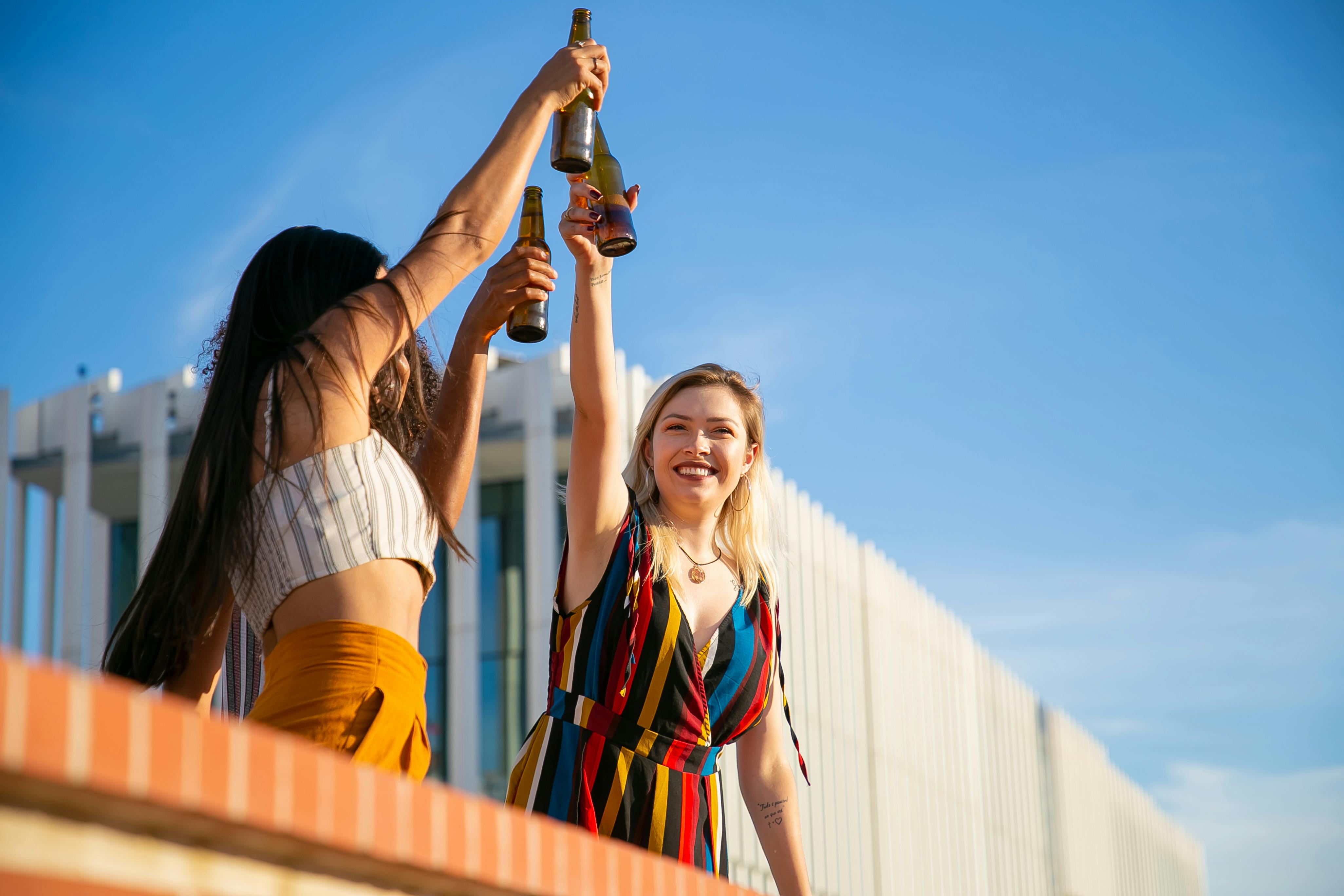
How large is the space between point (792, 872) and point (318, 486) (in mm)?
1675

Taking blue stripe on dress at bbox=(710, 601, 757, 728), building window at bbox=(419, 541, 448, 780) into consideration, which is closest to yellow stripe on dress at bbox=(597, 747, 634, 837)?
blue stripe on dress at bbox=(710, 601, 757, 728)

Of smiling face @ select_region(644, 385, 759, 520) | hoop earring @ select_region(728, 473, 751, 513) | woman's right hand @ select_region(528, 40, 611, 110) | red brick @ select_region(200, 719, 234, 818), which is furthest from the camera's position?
hoop earring @ select_region(728, 473, 751, 513)

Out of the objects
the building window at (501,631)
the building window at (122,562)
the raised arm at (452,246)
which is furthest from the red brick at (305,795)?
the building window at (122,562)

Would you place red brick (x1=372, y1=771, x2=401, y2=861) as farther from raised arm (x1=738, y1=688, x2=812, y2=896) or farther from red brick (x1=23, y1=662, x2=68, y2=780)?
raised arm (x1=738, y1=688, x2=812, y2=896)

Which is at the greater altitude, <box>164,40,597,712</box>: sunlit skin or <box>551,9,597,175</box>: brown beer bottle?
<box>551,9,597,175</box>: brown beer bottle

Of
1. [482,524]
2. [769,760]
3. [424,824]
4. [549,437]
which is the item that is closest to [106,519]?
[482,524]

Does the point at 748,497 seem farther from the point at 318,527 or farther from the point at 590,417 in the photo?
the point at 318,527

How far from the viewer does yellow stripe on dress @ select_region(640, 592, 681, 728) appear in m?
2.77

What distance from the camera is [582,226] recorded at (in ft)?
9.16

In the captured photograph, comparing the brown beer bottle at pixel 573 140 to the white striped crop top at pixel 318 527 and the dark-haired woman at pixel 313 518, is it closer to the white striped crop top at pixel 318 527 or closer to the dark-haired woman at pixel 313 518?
the dark-haired woman at pixel 313 518

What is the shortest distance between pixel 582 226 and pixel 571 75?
352mm

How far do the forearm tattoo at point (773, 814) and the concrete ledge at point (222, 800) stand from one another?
1.81m

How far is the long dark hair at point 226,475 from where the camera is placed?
1.98 meters

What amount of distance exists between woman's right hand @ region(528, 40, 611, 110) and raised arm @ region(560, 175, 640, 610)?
0.24 m
